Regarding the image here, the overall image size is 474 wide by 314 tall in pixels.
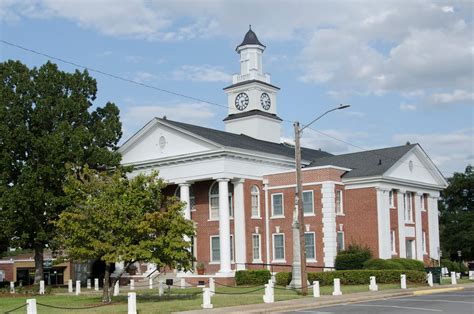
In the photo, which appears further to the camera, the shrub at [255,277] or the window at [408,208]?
the window at [408,208]

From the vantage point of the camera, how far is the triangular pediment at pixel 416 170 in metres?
50.3

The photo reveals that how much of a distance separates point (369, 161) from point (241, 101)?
1542 centimetres

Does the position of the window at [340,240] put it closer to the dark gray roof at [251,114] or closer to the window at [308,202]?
the window at [308,202]

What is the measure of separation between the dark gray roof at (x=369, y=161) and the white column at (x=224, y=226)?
8.67m

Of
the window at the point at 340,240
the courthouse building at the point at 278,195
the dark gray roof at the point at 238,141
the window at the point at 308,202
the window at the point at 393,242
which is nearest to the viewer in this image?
the courthouse building at the point at 278,195

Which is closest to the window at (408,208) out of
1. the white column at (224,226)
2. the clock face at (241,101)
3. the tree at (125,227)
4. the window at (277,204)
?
the window at (277,204)

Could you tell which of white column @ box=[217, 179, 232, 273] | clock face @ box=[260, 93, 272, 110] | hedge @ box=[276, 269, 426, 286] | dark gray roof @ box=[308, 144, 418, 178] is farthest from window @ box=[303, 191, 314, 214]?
clock face @ box=[260, 93, 272, 110]

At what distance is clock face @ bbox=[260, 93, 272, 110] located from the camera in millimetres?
62047

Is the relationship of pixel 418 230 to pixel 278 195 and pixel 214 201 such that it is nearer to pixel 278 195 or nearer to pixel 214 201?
pixel 278 195

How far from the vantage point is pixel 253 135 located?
199ft

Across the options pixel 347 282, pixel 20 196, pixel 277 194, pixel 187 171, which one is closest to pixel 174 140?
pixel 187 171

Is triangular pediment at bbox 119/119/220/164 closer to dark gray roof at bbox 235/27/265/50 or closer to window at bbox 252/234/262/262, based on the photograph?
window at bbox 252/234/262/262

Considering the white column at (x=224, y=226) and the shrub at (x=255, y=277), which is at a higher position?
the white column at (x=224, y=226)

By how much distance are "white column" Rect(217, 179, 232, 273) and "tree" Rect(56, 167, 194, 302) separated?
1635 centimetres
